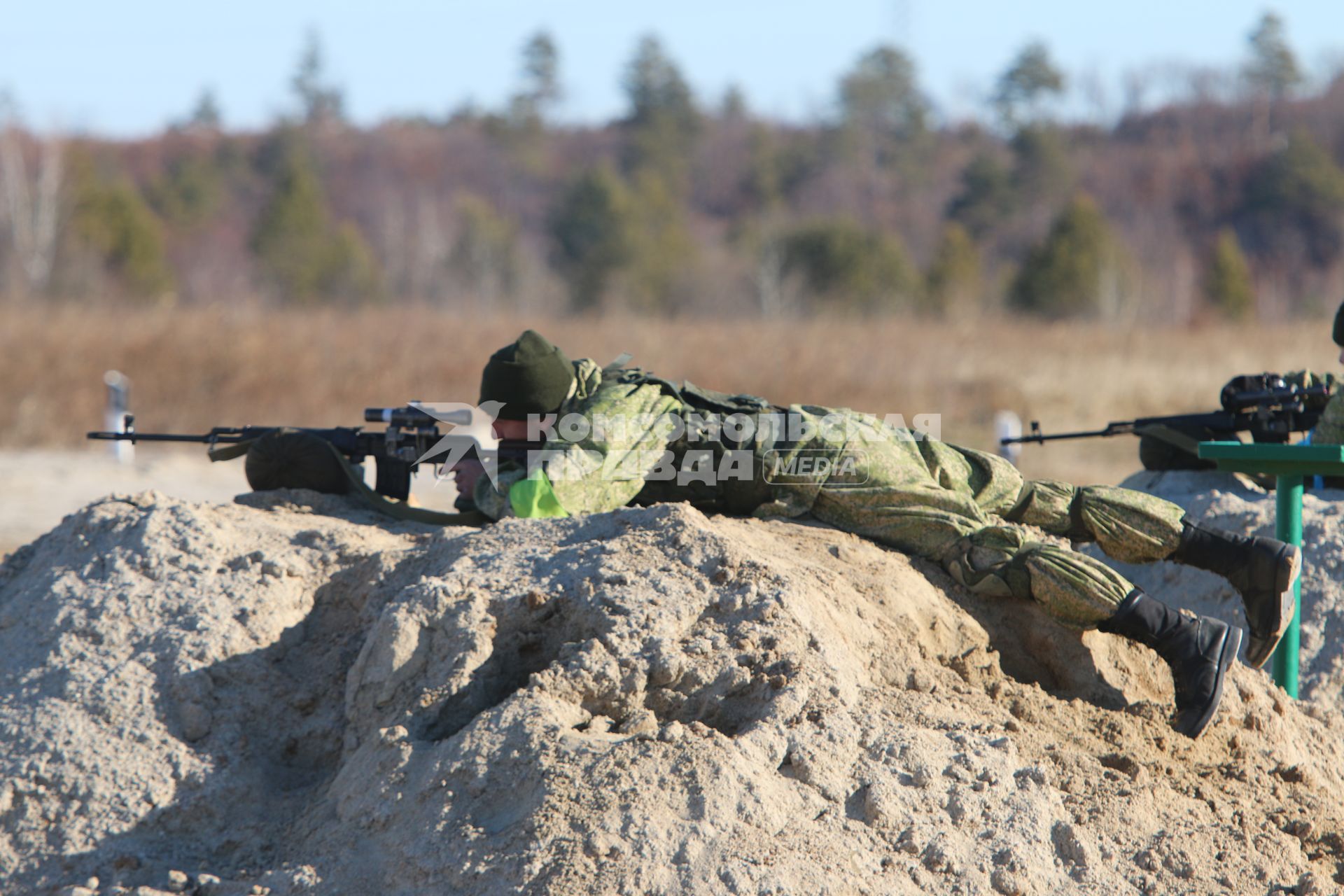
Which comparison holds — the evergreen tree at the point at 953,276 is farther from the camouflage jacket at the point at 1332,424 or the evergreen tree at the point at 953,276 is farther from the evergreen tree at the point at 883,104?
the evergreen tree at the point at 883,104

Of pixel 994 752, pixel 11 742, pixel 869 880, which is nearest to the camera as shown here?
pixel 869 880

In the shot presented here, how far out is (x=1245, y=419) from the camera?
18.9 ft

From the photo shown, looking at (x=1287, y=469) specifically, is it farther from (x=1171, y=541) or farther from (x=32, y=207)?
(x=32, y=207)

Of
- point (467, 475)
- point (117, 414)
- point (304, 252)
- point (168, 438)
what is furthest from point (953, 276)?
point (467, 475)

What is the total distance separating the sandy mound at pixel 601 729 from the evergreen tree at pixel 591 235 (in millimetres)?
30732

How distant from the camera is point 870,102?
63188 millimetres

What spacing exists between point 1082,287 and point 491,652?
28.7m

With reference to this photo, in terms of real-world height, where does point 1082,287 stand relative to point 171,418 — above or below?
above

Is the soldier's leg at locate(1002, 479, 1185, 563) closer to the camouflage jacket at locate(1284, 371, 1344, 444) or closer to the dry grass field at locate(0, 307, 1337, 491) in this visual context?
the camouflage jacket at locate(1284, 371, 1344, 444)

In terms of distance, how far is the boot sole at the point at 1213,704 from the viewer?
133 inches

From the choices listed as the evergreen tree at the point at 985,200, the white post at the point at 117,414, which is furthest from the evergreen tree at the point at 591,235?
the white post at the point at 117,414

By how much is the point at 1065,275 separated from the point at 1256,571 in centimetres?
2727

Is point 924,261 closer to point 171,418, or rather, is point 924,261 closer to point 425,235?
point 425,235

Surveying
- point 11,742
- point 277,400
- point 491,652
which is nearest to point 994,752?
point 491,652
